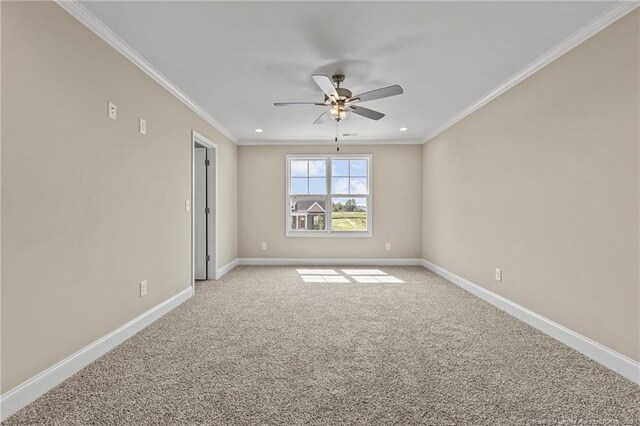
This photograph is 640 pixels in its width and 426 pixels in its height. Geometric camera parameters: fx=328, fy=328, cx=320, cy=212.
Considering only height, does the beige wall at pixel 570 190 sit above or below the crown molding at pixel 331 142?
below

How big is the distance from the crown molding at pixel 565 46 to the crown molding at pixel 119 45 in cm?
340

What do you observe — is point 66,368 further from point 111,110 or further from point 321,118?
point 321,118

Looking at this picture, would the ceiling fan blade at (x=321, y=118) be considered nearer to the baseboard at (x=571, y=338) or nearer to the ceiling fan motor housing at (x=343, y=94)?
the ceiling fan motor housing at (x=343, y=94)

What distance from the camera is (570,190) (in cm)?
255

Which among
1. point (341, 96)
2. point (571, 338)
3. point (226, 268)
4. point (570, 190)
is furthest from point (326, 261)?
point (570, 190)

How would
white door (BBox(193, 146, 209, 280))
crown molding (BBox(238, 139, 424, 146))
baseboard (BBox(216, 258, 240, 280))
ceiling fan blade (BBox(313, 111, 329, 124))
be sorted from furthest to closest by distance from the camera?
crown molding (BBox(238, 139, 424, 146)) < baseboard (BBox(216, 258, 240, 280)) < white door (BBox(193, 146, 209, 280)) < ceiling fan blade (BBox(313, 111, 329, 124))

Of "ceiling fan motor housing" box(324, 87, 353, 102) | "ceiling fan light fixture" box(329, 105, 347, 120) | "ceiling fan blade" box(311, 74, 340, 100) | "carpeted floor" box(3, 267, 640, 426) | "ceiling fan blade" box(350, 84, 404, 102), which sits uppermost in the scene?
"ceiling fan motor housing" box(324, 87, 353, 102)

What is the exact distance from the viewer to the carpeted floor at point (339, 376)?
167 cm

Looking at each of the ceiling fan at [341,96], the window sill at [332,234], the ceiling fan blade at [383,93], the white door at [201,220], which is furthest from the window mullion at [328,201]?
the ceiling fan blade at [383,93]

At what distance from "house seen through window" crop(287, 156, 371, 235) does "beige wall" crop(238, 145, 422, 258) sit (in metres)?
0.17

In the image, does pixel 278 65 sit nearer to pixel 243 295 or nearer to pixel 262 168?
pixel 243 295

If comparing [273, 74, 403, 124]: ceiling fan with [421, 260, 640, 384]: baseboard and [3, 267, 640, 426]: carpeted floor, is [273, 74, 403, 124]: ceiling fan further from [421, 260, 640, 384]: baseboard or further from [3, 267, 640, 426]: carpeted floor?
[421, 260, 640, 384]: baseboard

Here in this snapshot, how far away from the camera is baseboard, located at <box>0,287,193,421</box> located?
169cm

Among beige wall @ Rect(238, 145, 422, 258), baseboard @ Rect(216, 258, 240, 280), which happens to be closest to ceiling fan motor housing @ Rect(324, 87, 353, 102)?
beige wall @ Rect(238, 145, 422, 258)
